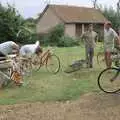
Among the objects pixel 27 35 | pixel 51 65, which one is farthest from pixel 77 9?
pixel 51 65

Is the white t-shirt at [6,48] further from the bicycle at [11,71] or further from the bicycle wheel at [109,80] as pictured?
the bicycle wheel at [109,80]

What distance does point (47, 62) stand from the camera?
18.6 meters

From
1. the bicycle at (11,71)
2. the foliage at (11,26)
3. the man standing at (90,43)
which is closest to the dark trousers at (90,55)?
the man standing at (90,43)

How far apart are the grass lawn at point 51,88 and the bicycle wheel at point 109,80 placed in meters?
0.54

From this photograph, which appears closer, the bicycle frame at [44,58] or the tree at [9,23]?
the bicycle frame at [44,58]

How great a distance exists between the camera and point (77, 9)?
67500 millimetres

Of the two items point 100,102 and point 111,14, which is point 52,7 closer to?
point 111,14

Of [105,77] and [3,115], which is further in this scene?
[105,77]

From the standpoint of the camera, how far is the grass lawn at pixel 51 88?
41.5 feet

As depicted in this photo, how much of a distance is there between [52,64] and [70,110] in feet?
26.3

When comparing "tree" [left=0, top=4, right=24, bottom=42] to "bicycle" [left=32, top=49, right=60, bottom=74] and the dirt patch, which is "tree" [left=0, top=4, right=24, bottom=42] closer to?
"bicycle" [left=32, top=49, right=60, bottom=74]

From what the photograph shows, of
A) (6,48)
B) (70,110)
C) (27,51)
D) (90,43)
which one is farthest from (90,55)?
(70,110)

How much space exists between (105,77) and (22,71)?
3.90m

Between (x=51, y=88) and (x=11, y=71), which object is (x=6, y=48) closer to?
(x=11, y=71)
